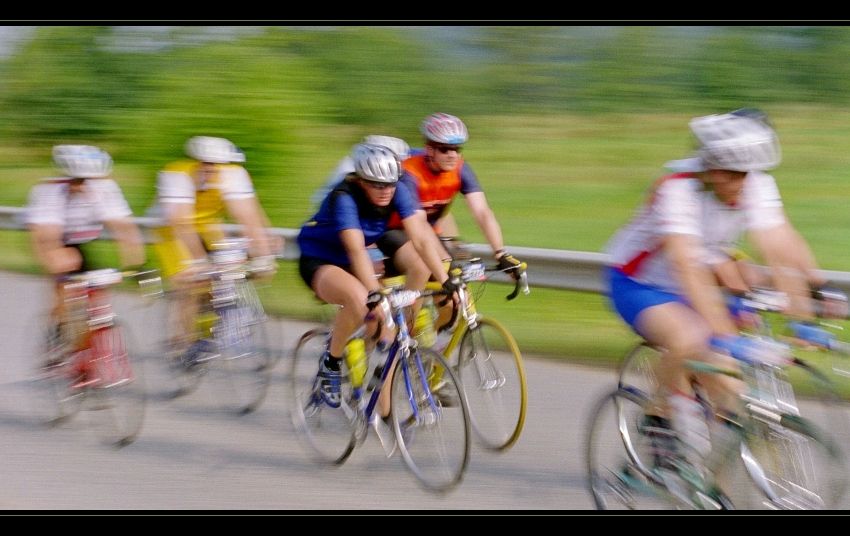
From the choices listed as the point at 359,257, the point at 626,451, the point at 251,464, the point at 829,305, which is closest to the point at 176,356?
the point at 251,464

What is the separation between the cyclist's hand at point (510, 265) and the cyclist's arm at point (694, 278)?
2.08 metres

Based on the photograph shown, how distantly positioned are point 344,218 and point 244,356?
79.6 inches

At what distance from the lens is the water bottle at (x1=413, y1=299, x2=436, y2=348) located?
264 inches

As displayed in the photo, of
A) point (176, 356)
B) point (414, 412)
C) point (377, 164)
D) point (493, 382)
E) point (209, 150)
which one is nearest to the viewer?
point (414, 412)

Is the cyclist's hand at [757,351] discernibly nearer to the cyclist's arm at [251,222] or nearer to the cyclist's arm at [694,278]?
the cyclist's arm at [694,278]

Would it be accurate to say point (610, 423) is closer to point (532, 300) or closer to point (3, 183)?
point (532, 300)

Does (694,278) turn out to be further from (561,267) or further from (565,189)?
(565,189)

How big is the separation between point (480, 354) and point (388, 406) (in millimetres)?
831

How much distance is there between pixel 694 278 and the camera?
4.48 meters

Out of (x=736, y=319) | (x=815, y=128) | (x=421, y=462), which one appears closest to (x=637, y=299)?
(x=736, y=319)

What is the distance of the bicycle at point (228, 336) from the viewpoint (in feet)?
24.8

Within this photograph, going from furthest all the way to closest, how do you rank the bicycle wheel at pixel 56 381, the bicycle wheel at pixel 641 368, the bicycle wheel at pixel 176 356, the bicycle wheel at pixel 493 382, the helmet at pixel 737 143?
the bicycle wheel at pixel 176 356
the bicycle wheel at pixel 56 381
the bicycle wheel at pixel 493 382
the bicycle wheel at pixel 641 368
the helmet at pixel 737 143

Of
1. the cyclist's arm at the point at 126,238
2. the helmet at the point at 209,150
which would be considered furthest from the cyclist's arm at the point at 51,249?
the helmet at the point at 209,150

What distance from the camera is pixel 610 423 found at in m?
4.75
